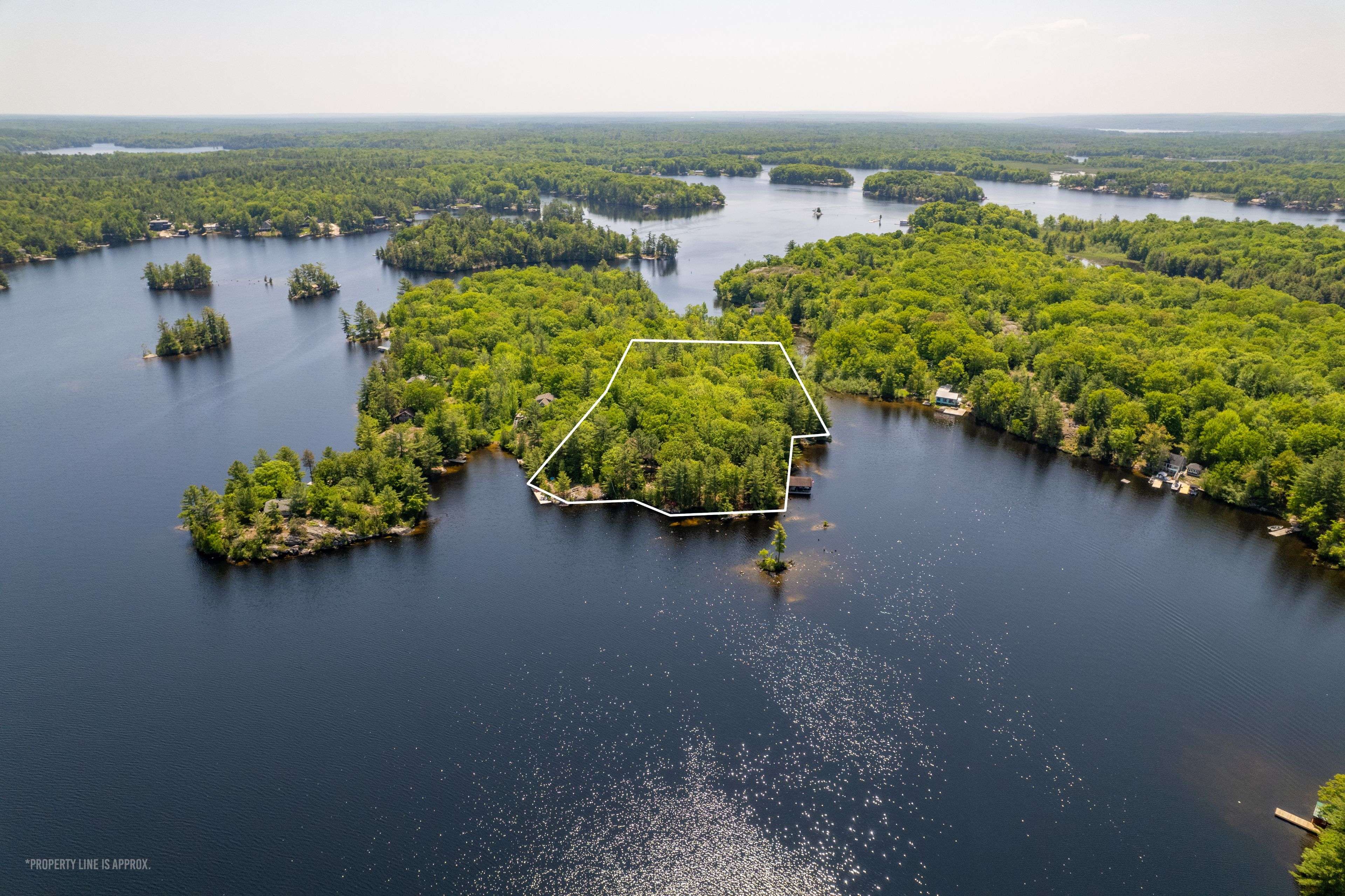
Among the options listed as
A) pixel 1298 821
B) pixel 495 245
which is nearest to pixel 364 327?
pixel 495 245

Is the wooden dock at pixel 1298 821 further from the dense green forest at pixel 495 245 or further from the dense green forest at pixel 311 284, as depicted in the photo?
the dense green forest at pixel 495 245

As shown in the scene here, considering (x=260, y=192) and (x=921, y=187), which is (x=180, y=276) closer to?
(x=260, y=192)

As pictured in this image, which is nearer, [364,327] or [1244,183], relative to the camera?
[364,327]

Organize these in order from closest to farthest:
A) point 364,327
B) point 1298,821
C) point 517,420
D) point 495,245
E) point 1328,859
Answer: point 1328,859 → point 1298,821 → point 517,420 → point 364,327 → point 495,245

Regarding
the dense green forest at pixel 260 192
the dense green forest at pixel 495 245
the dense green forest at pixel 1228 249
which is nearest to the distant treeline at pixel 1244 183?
the dense green forest at pixel 1228 249

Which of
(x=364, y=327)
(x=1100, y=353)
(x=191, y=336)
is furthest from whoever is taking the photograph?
(x=364, y=327)

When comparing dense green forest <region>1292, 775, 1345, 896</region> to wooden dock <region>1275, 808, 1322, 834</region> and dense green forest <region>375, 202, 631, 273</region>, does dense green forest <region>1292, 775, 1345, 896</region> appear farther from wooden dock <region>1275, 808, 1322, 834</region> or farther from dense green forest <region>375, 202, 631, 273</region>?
dense green forest <region>375, 202, 631, 273</region>

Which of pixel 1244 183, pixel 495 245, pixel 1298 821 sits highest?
pixel 1244 183
